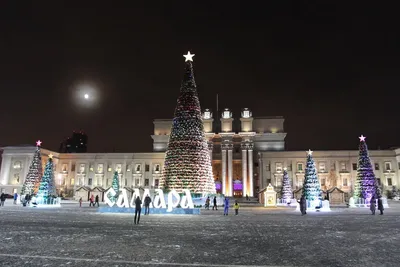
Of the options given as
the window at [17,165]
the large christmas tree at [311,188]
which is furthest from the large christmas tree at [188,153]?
the window at [17,165]

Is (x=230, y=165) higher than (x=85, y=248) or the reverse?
higher

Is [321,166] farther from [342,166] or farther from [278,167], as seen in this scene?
[278,167]

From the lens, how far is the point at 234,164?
83375mm

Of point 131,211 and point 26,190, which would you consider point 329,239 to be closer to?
point 131,211

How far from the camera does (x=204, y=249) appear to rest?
32.2ft

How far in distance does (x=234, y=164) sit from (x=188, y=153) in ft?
171

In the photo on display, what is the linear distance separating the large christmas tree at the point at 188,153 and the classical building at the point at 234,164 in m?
44.7

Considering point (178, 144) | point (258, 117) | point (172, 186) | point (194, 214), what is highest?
point (258, 117)

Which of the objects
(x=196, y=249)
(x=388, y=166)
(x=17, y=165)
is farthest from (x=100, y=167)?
(x=196, y=249)

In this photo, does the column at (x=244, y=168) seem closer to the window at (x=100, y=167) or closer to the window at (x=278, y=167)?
the window at (x=278, y=167)

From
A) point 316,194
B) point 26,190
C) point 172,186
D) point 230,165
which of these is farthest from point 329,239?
point 230,165

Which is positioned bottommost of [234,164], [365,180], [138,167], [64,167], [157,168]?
[365,180]

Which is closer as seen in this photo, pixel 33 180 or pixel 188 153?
pixel 188 153

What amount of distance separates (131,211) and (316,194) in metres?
20.7
